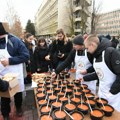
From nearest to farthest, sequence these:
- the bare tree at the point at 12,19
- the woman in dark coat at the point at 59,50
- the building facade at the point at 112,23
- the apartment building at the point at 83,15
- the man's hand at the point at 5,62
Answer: the man's hand at the point at 5,62 → the woman in dark coat at the point at 59,50 → the bare tree at the point at 12,19 → the apartment building at the point at 83,15 → the building facade at the point at 112,23

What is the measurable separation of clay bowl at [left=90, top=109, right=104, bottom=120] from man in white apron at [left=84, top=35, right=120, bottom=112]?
0.44 metres

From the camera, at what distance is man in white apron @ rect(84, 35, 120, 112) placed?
7.29 feet

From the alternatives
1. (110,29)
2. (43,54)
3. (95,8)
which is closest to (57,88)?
(43,54)

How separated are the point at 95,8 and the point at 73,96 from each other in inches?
650

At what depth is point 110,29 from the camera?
77.6 m

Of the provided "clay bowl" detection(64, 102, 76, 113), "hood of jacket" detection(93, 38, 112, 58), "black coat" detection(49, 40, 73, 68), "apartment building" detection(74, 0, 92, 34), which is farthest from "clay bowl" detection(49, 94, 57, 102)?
"apartment building" detection(74, 0, 92, 34)

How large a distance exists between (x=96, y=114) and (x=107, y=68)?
69 centimetres

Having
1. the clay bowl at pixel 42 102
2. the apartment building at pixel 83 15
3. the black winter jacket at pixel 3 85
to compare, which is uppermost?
the apartment building at pixel 83 15

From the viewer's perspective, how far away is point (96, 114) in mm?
1888

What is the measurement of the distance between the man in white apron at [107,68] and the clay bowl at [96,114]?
17.5 inches

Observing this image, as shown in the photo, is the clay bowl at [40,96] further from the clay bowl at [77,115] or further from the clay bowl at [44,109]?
the clay bowl at [77,115]

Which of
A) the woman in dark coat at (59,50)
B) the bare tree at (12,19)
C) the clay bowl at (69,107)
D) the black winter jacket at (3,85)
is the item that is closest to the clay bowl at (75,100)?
the clay bowl at (69,107)

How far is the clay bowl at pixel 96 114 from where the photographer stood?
1807 millimetres

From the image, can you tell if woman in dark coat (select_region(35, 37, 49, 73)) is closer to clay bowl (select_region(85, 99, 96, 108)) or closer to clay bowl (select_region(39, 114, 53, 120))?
clay bowl (select_region(85, 99, 96, 108))
